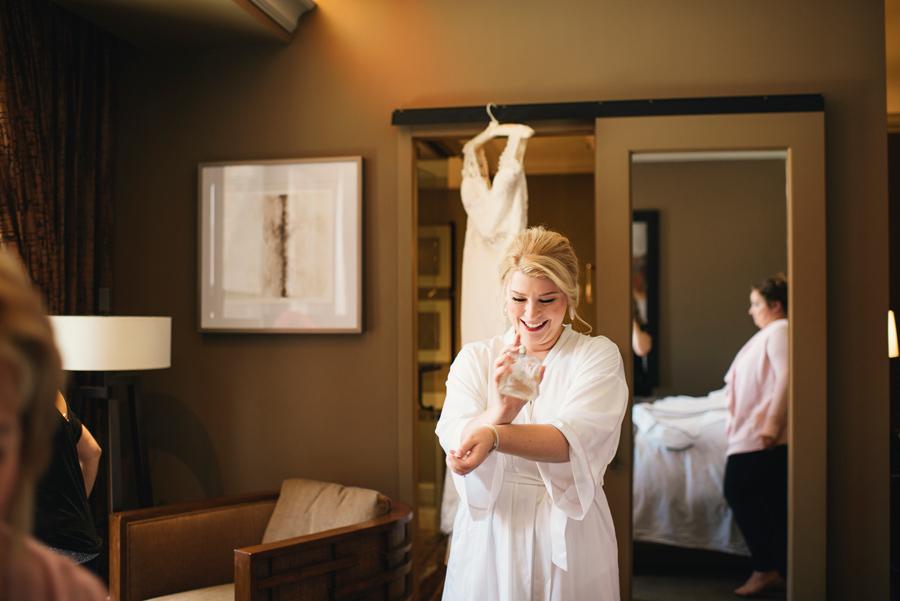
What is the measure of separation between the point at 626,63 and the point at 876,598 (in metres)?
2.33

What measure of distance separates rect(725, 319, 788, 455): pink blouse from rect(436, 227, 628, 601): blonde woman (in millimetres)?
1889

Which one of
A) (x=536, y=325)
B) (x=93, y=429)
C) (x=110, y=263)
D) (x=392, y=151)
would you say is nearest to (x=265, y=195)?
(x=392, y=151)

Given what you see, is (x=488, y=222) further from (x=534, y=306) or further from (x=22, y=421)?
(x=22, y=421)

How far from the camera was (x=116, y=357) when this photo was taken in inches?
94.9

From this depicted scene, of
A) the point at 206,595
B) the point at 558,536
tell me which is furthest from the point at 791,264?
the point at 206,595

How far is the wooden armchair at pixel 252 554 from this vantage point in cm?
208

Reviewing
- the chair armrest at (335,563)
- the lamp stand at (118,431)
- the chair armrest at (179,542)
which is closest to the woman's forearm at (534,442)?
the chair armrest at (335,563)

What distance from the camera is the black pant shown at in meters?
3.27

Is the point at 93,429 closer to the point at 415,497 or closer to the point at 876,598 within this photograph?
the point at 415,497

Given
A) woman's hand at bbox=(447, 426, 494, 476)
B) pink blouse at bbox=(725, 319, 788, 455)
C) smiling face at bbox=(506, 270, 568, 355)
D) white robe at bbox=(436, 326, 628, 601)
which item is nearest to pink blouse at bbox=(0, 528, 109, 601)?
woman's hand at bbox=(447, 426, 494, 476)

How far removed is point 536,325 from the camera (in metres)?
1.73

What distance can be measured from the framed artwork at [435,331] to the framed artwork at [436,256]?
121mm

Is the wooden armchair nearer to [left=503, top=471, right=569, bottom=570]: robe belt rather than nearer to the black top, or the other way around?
the black top

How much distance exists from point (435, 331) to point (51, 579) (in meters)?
3.21
